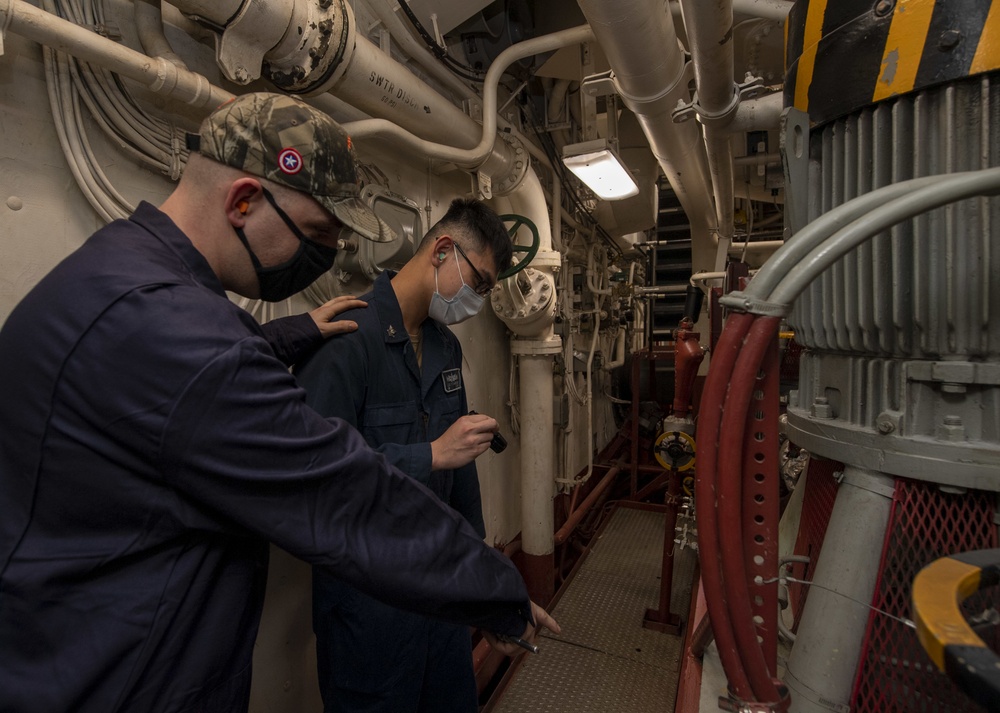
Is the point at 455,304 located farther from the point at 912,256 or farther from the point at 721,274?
the point at 721,274

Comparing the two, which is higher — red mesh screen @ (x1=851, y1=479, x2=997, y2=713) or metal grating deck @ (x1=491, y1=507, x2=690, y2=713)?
red mesh screen @ (x1=851, y1=479, x2=997, y2=713)

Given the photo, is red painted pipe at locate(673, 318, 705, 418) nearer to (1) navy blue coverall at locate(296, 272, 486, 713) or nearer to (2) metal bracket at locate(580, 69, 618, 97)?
(2) metal bracket at locate(580, 69, 618, 97)

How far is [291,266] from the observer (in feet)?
3.50

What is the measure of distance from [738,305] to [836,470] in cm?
54

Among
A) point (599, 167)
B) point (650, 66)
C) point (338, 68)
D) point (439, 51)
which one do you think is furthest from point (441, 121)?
point (599, 167)

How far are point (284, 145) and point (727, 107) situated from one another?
1.46 metres

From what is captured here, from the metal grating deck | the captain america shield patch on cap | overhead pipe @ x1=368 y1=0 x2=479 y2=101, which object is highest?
overhead pipe @ x1=368 y1=0 x2=479 y2=101

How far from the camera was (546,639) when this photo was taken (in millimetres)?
2914

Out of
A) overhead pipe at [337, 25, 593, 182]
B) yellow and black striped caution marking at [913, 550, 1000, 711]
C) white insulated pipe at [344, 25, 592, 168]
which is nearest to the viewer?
yellow and black striped caution marking at [913, 550, 1000, 711]

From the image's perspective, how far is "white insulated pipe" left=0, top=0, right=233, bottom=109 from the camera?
1.03m

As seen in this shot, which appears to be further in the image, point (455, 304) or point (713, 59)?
point (455, 304)

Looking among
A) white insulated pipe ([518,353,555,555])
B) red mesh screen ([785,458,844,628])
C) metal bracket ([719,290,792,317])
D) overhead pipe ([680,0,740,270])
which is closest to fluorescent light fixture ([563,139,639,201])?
overhead pipe ([680,0,740,270])

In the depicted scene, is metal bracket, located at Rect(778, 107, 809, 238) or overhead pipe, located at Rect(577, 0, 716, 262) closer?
metal bracket, located at Rect(778, 107, 809, 238)

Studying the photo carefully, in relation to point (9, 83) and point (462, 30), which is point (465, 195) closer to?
point (462, 30)
